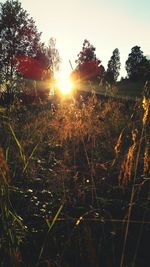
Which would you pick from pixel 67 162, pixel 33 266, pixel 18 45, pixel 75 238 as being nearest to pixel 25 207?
pixel 75 238

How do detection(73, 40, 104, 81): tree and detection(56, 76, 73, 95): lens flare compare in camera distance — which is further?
detection(73, 40, 104, 81): tree

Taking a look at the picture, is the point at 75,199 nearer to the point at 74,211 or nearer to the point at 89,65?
the point at 74,211

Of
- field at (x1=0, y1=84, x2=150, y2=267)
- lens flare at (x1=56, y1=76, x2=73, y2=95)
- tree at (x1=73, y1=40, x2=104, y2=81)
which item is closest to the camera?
field at (x1=0, y1=84, x2=150, y2=267)

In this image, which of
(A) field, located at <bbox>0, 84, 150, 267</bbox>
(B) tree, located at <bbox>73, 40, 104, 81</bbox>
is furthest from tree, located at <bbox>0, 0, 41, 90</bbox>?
(A) field, located at <bbox>0, 84, 150, 267</bbox>

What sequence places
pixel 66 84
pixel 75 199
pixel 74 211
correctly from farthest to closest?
1. pixel 66 84
2. pixel 75 199
3. pixel 74 211

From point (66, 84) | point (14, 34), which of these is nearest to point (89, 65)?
point (14, 34)

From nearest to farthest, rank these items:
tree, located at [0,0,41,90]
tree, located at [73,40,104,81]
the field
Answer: the field → tree, located at [0,0,41,90] → tree, located at [73,40,104,81]

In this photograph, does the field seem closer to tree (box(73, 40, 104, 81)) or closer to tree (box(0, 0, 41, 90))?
tree (box(0, 0, 41, 90))

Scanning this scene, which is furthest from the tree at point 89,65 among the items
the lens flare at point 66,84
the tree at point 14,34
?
the lens flare at point 66,84

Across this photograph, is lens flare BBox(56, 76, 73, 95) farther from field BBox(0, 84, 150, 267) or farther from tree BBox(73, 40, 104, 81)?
tree BBox(73, 40, 104, 81)

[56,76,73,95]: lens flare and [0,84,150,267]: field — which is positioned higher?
[56,76,73,95]: lens flare

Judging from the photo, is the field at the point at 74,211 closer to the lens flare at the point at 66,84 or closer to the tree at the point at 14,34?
the lens flare at the point at 66,84

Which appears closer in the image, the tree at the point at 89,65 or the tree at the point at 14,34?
the tree at the point at 14,34

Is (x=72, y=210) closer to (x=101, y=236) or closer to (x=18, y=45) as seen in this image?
(x=101, y=236)
